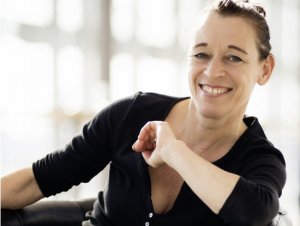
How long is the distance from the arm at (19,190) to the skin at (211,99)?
14.4 inches

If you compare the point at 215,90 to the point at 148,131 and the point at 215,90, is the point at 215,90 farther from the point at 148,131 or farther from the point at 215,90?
the point at 148,131

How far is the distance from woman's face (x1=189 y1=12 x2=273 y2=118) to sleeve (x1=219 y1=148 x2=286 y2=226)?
207mm

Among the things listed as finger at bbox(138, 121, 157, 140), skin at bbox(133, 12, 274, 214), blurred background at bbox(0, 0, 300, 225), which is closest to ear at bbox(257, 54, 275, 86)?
skin at bbox(133, 12, 274, 214)

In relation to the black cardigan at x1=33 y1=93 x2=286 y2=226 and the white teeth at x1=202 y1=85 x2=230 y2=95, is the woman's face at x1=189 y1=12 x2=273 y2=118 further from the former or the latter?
the black cardigan at x1=33 y1=93 x2=286 y2=226

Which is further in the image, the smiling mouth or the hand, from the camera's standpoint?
the smiling mouth

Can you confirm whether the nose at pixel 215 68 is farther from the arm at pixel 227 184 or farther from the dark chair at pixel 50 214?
the dark chair at pixel 50 214

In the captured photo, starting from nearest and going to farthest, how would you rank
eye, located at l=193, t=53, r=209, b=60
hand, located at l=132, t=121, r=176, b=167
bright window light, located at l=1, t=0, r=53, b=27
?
hand, located at l=132, t=121, r=176, b=167, eye, located at l=193, t=53, r=209, b=60, bright window light, located at l=1, t=0, r=53, b=27

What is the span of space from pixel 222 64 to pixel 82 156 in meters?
0.52

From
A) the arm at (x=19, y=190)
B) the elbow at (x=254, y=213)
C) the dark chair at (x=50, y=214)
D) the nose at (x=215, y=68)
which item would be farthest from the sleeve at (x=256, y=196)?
the arm at (x=19, y=190)

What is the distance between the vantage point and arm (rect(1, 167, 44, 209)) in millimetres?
1704

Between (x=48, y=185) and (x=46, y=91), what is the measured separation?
2023 millimetres

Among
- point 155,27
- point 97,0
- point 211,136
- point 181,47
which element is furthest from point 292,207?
point 211,136

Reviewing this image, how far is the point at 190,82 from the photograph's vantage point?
1.71 metres

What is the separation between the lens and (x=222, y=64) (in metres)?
1.63
